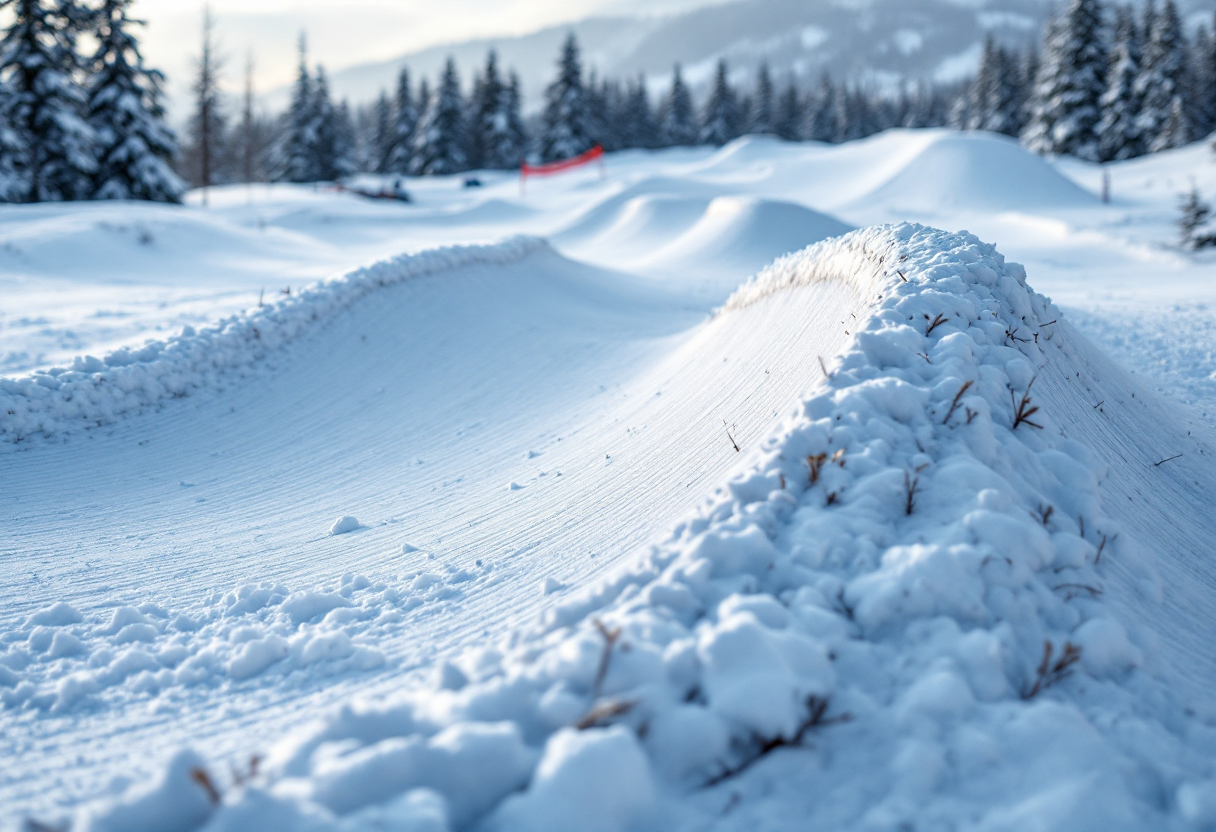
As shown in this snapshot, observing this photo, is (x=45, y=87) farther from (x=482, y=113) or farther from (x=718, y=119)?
(x=718, y=119)

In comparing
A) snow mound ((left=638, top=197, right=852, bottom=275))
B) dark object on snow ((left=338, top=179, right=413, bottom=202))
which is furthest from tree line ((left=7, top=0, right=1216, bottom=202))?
snow mound ((left=638, top=197, right=852, bottom=275))

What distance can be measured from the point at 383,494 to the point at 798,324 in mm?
3146

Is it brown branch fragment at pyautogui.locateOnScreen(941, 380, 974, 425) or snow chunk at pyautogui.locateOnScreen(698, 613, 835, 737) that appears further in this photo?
brown branch fragment at pyautogui.locateOnScreen(941, 380, 974, 425)

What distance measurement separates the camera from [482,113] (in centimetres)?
4331

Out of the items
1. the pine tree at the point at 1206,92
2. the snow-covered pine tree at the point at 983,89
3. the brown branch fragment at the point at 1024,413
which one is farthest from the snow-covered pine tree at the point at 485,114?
the brown branch fragment at the point at 1024,413

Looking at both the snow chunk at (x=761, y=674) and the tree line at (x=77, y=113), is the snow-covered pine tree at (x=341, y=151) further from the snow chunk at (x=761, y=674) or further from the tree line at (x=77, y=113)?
the snow chunk at (x=761, y=674)

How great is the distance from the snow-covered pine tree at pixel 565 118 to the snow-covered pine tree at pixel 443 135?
466cm

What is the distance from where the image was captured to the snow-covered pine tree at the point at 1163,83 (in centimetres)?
3394

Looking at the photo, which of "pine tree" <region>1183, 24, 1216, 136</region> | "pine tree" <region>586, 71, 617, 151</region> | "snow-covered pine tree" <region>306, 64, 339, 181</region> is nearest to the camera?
"pine tree" <region>1183, 24, 1216, 136</region>

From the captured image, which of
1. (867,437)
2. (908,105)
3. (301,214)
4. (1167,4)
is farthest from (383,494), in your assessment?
(908,105)

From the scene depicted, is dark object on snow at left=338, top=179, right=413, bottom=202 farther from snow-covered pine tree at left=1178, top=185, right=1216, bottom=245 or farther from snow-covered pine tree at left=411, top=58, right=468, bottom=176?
snow-covered pine tree at left=1178, top=185, right=1216, bottom=245

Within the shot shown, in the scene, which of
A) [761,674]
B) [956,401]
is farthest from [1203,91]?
[761,674]

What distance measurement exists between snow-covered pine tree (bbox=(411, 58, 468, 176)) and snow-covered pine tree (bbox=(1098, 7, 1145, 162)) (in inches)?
1257

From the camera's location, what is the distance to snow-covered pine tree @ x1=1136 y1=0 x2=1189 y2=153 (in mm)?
33938
